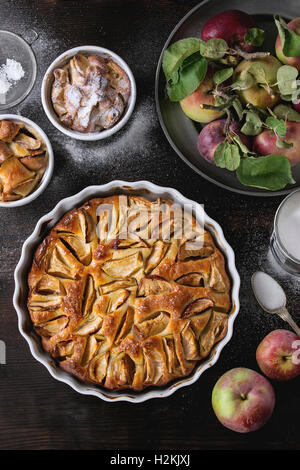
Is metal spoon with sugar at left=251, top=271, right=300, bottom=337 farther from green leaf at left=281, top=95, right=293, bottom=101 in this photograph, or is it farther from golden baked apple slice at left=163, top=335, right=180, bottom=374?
green leaf at left=281, top=95, right=293, bottom=101

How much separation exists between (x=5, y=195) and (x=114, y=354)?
0.47 m

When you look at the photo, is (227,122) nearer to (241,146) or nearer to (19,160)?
(241,146)

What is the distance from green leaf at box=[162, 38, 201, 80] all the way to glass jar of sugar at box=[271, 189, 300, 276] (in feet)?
1.33

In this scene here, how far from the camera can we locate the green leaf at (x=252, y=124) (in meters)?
1.25

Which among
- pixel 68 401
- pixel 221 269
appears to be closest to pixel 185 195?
pixel 221 269

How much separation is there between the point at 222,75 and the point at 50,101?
45cm

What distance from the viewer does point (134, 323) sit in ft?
4.22

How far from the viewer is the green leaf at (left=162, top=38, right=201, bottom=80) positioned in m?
1.26

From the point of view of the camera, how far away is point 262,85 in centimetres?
124

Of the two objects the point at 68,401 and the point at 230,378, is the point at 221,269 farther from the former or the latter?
the point at 68,401

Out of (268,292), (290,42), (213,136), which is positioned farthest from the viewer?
(268,292)

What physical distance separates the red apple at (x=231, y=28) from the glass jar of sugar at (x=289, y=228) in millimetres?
369

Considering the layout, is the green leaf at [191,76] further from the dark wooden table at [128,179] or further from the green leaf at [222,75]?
the dark wooden table at [128,179]

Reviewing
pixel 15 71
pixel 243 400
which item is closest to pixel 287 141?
pixel 243 400
